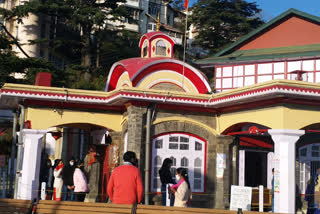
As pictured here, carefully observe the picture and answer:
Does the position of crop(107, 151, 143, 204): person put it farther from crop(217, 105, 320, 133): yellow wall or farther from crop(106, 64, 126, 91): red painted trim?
crop(106, 64, 126, 91): red painted trim

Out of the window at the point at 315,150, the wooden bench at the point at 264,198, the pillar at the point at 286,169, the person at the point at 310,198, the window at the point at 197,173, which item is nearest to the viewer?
the pillar at the point at 286,169

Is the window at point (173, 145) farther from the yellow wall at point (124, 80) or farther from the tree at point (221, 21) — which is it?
the tree at point (221, 21)

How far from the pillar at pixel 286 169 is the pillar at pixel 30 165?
24.3 ft

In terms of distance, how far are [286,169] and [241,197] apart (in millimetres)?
1419

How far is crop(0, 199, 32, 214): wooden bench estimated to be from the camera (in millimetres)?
8086

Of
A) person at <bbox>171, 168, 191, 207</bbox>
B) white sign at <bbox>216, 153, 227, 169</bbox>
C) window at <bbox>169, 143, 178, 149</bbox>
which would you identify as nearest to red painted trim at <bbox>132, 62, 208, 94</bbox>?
window at <bbox>169, 143, 178, 149</bbox>

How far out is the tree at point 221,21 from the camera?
4944 centimetres

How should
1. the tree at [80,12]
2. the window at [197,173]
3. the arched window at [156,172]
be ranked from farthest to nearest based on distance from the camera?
the tree at [80,12] < the window at [197,173] < the arched window at [156,172]

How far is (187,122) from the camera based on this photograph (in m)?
17.0

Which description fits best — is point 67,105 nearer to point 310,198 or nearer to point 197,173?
point 197,173

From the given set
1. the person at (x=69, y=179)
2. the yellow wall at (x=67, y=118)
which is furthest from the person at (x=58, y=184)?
the yellow wall at (x=67, y=118)

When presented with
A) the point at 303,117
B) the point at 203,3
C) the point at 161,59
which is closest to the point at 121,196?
the point at 303,117

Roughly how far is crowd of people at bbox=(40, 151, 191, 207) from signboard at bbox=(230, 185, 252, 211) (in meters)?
1.71

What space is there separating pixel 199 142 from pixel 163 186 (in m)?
3.08
